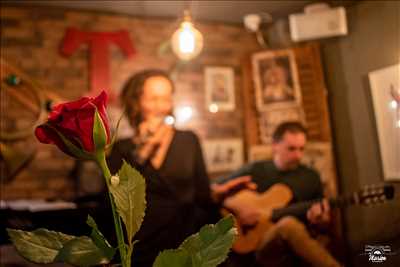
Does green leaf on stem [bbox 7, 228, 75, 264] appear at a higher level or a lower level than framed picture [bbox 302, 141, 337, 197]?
higher

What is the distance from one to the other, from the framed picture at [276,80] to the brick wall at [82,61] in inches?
5.4

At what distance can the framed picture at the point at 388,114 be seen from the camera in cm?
95

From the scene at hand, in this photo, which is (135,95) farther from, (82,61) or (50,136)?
(50,136)

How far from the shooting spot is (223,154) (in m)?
2.02

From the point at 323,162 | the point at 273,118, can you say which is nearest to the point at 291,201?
the point at 323,162

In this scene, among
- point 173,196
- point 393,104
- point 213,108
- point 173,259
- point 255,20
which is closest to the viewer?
point 173,259

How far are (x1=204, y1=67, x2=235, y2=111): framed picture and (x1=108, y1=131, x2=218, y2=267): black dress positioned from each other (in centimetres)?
56

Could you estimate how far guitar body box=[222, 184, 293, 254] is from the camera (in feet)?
5.26

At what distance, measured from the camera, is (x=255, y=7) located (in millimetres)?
1825

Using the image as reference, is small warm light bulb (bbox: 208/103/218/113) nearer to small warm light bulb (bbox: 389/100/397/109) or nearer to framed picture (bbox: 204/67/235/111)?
framed picture (bbox: 204/67/235/111)

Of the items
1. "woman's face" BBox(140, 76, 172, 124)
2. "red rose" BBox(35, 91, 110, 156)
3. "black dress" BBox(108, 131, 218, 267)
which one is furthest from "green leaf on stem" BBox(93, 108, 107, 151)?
"woman's face" BBox(140, 76, 172, 124)

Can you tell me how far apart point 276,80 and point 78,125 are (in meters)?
1.55

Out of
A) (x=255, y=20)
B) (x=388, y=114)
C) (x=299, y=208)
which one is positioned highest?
(x=255, y=20)

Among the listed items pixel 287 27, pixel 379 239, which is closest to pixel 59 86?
pixel 287 27
